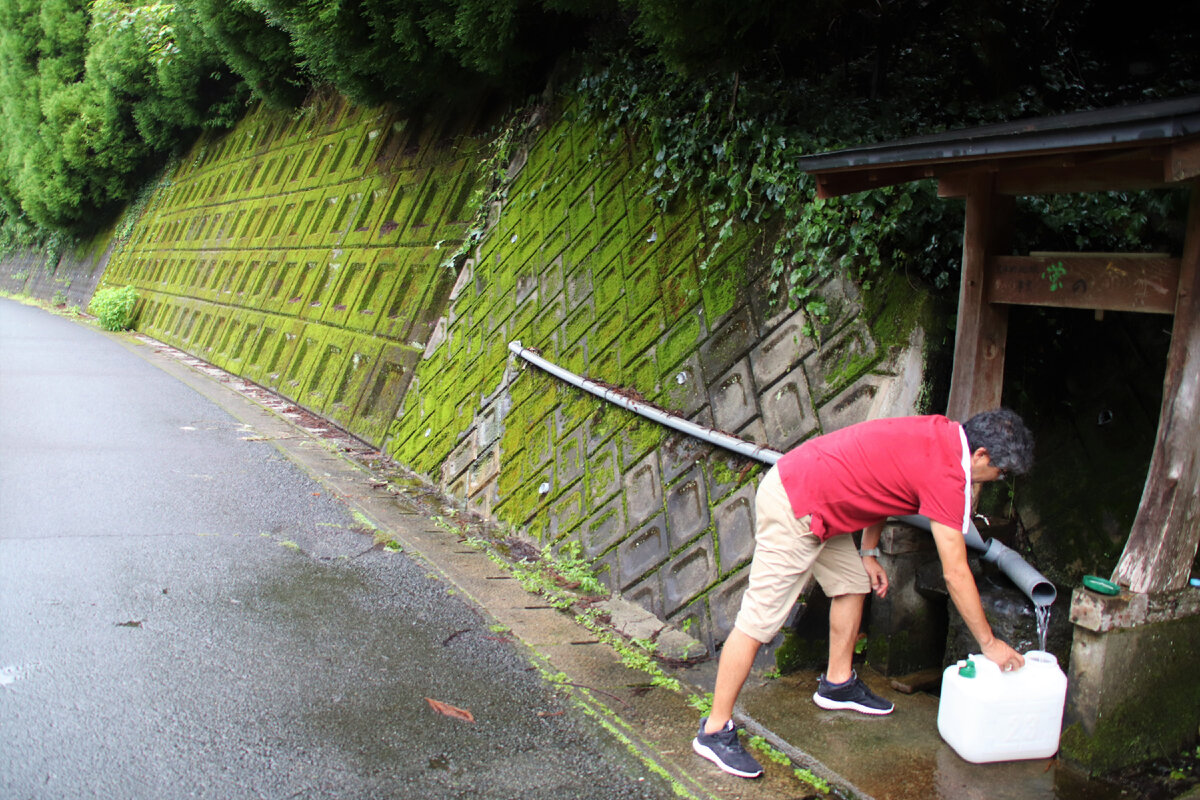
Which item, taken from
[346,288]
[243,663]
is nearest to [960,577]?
[243,663]

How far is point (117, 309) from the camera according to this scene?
2036 cm

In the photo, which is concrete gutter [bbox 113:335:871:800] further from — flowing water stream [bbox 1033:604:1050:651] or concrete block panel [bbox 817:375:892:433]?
concrete block panel [bbox 817:375:892:433]

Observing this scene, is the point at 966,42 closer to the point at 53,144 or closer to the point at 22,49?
the point at 53,144

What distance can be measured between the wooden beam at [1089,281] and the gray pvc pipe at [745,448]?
104 cm

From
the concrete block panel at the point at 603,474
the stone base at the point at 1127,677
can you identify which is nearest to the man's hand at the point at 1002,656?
the stone base at the point at 1127,677

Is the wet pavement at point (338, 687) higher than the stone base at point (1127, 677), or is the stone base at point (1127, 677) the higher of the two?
the stone base at point (1127, 677)

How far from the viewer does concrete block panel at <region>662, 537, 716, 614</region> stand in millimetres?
5035

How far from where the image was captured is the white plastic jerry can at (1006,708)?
3.60 meters

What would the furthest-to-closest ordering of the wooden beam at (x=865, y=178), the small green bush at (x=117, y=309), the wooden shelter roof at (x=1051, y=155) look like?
the small green bush at (x=117, y=309)
the wooden beam at (x=865, y=178)
the wooden shelter roof at (x=1051, y=155)

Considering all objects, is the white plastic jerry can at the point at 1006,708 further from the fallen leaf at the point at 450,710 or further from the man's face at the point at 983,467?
the fallen leaf at the point at 450,710

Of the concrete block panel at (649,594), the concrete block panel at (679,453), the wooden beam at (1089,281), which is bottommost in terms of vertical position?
the concrete block panel at (649,594)

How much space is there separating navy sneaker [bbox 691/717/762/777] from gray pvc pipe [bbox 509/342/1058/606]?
126 centimetres

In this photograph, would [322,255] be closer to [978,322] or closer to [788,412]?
[788,412]

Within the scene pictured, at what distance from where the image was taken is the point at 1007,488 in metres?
4.63
